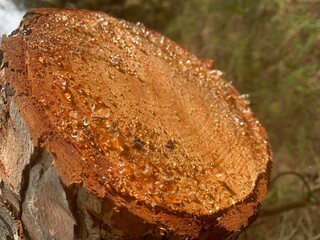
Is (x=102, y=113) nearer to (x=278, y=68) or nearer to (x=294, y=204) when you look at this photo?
(x=294, y=204)

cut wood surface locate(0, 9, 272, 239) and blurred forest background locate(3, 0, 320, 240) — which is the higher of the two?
blurred forest background locate(3, 0, 320, 240)

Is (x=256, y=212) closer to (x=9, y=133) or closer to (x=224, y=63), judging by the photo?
(x=9, y=133)

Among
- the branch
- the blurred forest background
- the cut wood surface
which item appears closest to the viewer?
the cut wood surface

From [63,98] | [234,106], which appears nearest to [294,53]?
[234,106]

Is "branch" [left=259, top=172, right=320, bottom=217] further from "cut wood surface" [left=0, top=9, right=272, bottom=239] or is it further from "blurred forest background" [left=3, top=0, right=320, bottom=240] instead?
"cut wood surface" [left=0, top=9, right=272, bottom=239]

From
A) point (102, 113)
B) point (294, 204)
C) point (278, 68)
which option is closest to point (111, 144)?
point (102, 113)

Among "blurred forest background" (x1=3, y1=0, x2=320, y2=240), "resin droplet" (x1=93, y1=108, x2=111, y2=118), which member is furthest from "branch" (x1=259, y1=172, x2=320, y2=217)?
"resin droplet" (x1=93, y1=108, x2=111, y2=118)
